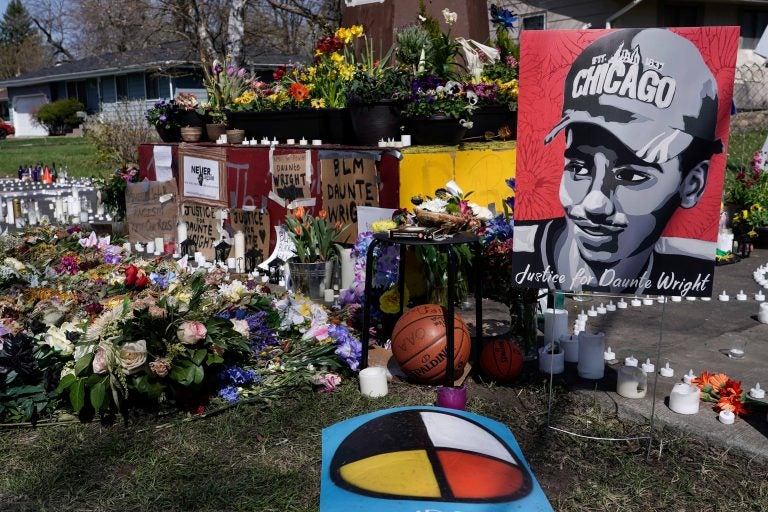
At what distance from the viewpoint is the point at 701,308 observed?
5.88m

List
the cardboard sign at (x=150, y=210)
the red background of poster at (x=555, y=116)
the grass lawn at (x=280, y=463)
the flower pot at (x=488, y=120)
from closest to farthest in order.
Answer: the grass lawn at (x=280, y=463), the red background of poster at (x=555, y=116), the flower pot at (x=488, y=120), the cardboard sign at (x=150, y=210)

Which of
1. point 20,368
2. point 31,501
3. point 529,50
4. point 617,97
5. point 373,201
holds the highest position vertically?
point 529,50

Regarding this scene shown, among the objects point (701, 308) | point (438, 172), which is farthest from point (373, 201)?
point (701, 308)

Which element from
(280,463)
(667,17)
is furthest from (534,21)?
(280,463)

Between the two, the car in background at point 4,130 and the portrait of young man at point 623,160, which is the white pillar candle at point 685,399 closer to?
the portrait of young man at point 623,160

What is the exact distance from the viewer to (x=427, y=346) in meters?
4.06

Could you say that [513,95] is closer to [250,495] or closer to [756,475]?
[756,475]

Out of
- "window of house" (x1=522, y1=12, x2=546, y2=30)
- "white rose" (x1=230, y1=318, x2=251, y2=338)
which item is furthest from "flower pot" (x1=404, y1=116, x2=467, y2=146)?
"window of house" (x1=522, y1=12, x2=546, y2=30)

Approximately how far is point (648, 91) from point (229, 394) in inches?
103

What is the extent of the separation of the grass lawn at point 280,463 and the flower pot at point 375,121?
303 centimetres

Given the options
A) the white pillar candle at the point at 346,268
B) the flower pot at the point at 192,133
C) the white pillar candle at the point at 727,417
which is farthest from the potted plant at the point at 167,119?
the white pillar candle at the point at 727,417

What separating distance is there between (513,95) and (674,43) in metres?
4.27

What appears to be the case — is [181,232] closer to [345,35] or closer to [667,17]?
[345,35]

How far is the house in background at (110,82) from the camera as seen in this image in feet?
98.3
